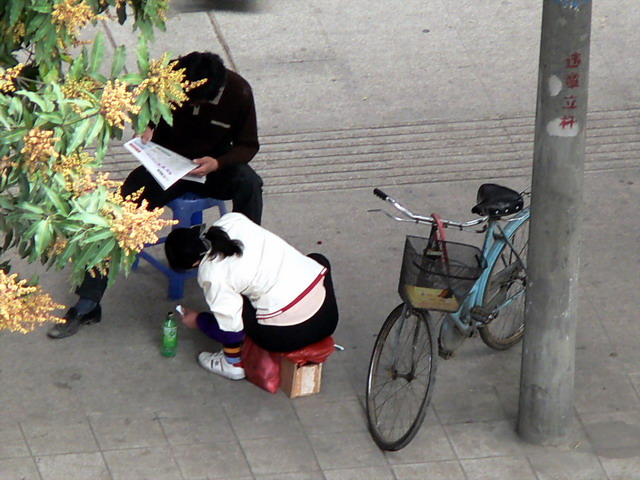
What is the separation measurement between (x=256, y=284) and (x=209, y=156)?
117cm

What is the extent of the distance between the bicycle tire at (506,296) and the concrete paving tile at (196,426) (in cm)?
137

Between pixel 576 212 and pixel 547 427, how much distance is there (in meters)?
1.07

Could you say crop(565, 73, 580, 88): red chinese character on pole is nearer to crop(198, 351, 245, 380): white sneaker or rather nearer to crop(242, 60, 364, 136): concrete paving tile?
crop(198, 351, 245, 380): white sneaker

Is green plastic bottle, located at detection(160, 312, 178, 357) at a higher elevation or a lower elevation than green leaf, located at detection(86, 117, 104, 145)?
lower

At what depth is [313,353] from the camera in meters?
6.46

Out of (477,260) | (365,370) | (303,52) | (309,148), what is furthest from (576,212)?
(303,52)

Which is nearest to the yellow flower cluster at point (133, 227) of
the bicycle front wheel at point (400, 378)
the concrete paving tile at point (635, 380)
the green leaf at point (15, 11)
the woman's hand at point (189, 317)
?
the green leaf at point (15, 11)

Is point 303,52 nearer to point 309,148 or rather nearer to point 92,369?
point 309,148

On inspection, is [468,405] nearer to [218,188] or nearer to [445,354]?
[445,354]

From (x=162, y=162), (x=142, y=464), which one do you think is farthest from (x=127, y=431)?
(x=162, y=162)

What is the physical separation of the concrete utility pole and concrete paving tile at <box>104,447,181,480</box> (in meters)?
1.65

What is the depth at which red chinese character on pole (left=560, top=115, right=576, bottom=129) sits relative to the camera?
18.4ft

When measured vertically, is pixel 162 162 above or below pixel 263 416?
above

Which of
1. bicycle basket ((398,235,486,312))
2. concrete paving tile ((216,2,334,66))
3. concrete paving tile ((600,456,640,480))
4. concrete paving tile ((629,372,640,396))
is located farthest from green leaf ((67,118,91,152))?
concrete paving tile ((216,2,334,66))
